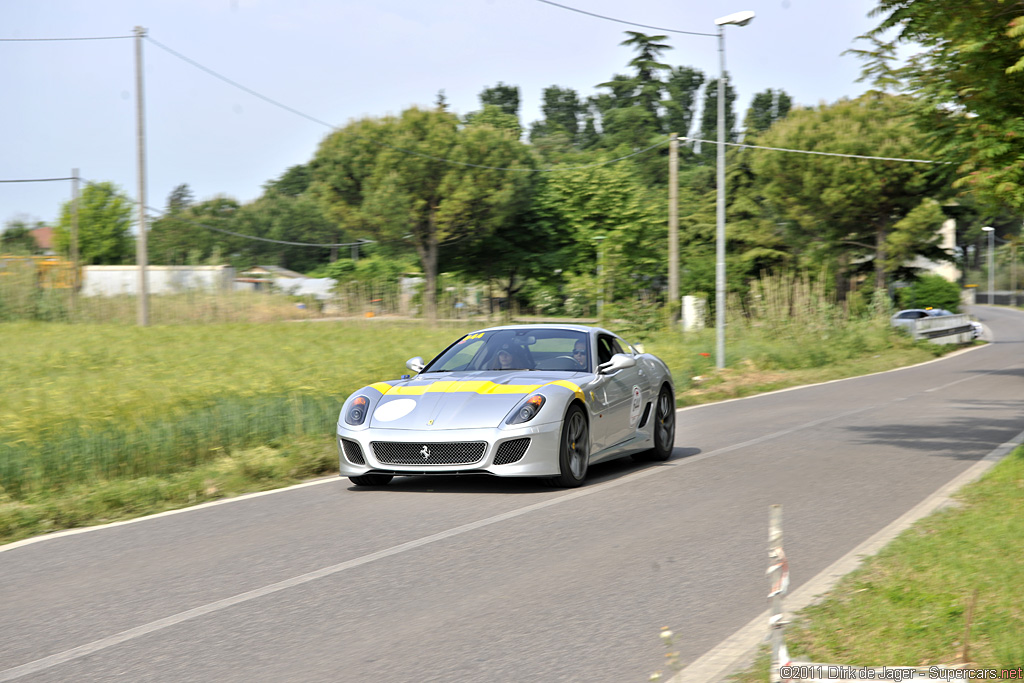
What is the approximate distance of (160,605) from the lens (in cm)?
570

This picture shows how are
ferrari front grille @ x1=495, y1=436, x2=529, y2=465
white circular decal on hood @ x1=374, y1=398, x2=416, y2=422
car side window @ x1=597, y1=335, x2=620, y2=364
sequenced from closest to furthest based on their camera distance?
ferrari front grille @ x1=495, y1=436, x2=529, y2=465 → white circular decal on hood @ x1=374, y1=398, x2=416, y2=422 → car side window @ x1=597, y1=335, x2=620, y2=364

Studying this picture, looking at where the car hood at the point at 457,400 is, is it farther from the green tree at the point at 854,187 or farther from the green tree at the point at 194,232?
the green tree at the point at 194,232

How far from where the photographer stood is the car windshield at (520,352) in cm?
1023

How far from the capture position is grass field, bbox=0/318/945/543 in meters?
9.44

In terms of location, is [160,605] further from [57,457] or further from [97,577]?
[57,457]

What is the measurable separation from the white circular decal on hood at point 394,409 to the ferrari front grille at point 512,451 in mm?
865

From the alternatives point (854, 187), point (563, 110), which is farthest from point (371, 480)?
point (563, 110)

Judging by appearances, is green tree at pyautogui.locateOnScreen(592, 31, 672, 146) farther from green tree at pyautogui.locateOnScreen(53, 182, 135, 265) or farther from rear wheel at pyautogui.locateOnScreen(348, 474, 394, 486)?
rear wheel at pyautogui.locateOnScreen(348, 474, 394, 486)

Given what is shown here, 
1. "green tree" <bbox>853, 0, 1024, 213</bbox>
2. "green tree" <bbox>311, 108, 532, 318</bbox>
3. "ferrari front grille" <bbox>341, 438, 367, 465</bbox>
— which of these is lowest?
"ferrari front grille" <bbox>341, 438, 367, 465</bbox>

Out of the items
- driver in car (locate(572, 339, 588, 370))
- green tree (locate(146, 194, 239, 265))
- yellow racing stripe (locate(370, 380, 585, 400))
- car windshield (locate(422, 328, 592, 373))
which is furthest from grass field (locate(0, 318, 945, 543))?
green tree (locate(146, 194, 239, 265))

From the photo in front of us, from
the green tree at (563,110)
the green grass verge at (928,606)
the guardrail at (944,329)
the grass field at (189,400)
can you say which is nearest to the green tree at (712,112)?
the green tree at (563,110)

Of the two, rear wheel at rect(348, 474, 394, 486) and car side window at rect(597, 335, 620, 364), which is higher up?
car side window at rect(597, 335, 620, 364)

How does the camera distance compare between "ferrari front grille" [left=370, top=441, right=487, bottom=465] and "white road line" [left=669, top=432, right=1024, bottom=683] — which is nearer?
"white road line" [left=669, top=432, right=1024, bottom=683]

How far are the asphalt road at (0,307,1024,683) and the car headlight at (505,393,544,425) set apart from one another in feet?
2.11
